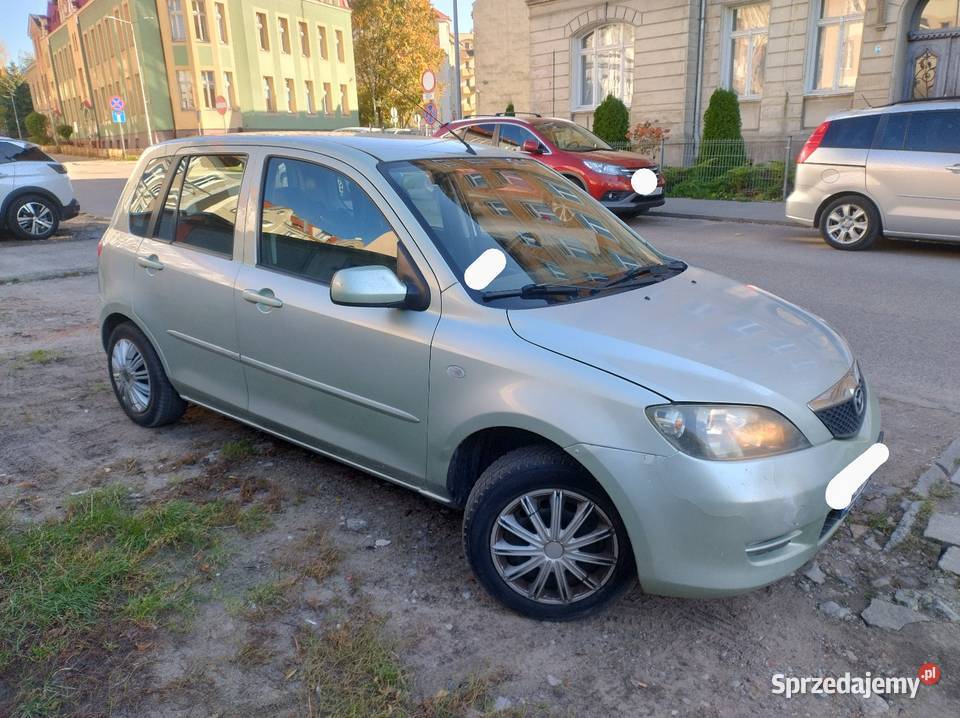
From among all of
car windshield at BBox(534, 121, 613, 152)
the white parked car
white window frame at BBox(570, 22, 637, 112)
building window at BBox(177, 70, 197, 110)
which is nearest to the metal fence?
white window frame at BBox(570, 22, 637, 112)

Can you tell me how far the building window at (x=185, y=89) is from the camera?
149ft

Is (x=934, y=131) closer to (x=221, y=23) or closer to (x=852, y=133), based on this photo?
(x=852, y=133)

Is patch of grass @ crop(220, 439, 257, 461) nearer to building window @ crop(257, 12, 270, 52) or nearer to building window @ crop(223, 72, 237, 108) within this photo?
building window @ crop(223, 72, 237, 108)

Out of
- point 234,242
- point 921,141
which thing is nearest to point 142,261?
point 234,242

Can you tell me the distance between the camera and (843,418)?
2824 mm

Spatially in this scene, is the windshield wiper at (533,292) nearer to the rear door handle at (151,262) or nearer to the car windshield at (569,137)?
the rear door handle at (151,262)

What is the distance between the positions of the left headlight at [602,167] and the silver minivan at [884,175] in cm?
330

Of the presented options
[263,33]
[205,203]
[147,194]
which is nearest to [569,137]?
[147,194]

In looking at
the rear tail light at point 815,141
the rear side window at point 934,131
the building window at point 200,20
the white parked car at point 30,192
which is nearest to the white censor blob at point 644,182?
the rear tail light at point 815,141

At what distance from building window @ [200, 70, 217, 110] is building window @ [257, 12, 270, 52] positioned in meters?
4.14

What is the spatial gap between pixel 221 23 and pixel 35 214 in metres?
37.2

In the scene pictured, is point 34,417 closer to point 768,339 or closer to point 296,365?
point 296,365

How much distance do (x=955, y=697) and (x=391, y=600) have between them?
1.99m

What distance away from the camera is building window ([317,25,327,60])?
52.0m
